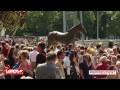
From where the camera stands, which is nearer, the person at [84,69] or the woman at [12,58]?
the person at [84,69]

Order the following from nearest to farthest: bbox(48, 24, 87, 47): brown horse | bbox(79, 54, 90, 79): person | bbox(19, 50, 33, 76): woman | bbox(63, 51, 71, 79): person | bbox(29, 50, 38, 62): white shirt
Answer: bbox(19, 50, 33, 76): woman, bbox(79, 54, 90, 79): person, bbox(63, 51, 71, 79): person, bbox(29, 50, 38, 62): white shirt, bbox(48, 24, 87, 47): brown horse

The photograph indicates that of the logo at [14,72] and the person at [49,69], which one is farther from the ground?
the person at [49,69]

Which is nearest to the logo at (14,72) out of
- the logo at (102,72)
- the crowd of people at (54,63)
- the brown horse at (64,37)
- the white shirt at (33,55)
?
the crowd of people at (54,63)

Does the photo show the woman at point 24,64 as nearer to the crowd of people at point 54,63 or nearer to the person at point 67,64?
the crowd of people at point 54,63

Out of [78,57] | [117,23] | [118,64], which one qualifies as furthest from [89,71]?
[117,23]

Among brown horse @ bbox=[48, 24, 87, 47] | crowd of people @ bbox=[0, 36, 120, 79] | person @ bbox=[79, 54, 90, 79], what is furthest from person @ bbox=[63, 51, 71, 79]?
brown horse @ bbox=[48, 24, 87, 47]

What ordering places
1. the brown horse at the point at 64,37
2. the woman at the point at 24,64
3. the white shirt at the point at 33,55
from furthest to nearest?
1. the brown horse at the point at 64,37
2. the white shirt at the point at 33,55
3. the woman at the point at 24,64

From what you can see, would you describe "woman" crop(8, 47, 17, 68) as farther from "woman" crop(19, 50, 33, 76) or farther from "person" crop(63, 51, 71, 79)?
"person" crop(63, 51, 71, 79)

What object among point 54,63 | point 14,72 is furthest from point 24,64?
point 54,63

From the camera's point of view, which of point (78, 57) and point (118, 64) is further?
point (78, 57)

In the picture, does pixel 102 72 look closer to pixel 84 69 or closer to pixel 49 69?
pixel 84 69
